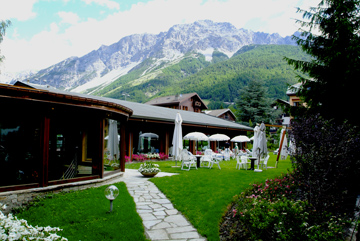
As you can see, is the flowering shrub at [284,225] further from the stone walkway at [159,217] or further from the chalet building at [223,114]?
the chalet building at [223,114]

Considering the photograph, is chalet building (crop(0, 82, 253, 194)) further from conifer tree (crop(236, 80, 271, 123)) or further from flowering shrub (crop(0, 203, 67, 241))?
conifer tree (crop(236, 80, 271, 123))

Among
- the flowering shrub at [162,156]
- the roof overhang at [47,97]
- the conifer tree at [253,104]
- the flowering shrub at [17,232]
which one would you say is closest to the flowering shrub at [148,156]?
the flowering shrub at [162,156]

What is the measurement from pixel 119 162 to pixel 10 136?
4.46m

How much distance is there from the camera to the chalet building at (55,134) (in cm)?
641

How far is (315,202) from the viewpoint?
16.2ft

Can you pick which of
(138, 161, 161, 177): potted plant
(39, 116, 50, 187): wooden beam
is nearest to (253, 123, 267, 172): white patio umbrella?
(138, 161, 161, 177): potted plant

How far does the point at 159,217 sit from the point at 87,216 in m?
1.49

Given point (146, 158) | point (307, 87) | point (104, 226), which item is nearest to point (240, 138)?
point (146, 158)

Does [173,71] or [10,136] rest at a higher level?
[173,71]

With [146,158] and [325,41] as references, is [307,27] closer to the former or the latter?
[325,41]

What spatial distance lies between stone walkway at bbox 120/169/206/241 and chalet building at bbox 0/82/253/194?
1.73 meters

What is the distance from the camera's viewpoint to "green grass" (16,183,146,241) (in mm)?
4465

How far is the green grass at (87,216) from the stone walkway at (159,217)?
0.65 feet

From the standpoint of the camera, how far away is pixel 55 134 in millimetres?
11695
